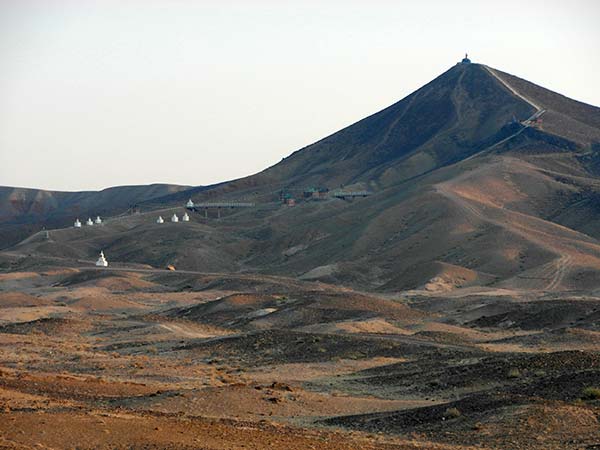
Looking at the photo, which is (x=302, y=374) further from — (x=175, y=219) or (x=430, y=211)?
(x=175, y=219)

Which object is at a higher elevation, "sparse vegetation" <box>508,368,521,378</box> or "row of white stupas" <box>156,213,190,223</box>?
"row of white stupas" <box>156,213,190,223</box>

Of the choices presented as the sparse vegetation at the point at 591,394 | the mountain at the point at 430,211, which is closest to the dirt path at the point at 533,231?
the mountain at the point at 430,211

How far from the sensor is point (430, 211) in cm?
12106

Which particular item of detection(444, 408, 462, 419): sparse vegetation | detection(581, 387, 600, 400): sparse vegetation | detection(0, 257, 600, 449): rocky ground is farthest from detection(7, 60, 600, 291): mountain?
detection(444, 408, 462, 419): sparse vegetation

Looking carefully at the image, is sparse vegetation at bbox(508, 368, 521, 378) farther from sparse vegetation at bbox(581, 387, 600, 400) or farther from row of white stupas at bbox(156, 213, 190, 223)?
row of white stupas at bbox(156, 213, 190, 223)

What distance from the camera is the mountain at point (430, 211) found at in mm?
99062

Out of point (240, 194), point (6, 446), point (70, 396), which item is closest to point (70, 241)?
point (240, 194)

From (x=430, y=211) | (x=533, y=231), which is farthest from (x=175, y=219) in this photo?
(x=533, y=231)

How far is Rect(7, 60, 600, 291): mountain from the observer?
99.1 meters

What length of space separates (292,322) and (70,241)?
3416 inches

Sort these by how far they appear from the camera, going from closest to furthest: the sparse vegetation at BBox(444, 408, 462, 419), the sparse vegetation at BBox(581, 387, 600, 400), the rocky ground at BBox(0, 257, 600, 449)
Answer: the rocky ground at BBox(0, 257, 600, 449), the sparse vegetation at BBox(444, 408, 462, 419), the sparse vegetation at BBox(581, 387, 600, 400)

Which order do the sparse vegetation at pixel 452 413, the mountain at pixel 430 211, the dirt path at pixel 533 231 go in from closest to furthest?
the sparse vegetation at pixel 452 413
the dirt path at pixel 533 231
the mountain at pixel 430 211

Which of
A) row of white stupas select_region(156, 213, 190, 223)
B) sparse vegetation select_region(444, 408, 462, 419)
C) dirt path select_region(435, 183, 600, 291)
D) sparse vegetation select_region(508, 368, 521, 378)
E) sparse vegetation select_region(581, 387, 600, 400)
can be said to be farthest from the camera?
row of white stupas select_region(156, 213, 190, 223)

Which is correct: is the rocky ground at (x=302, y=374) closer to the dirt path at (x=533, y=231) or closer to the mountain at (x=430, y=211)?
the dirt path at (x=533, y=231)
